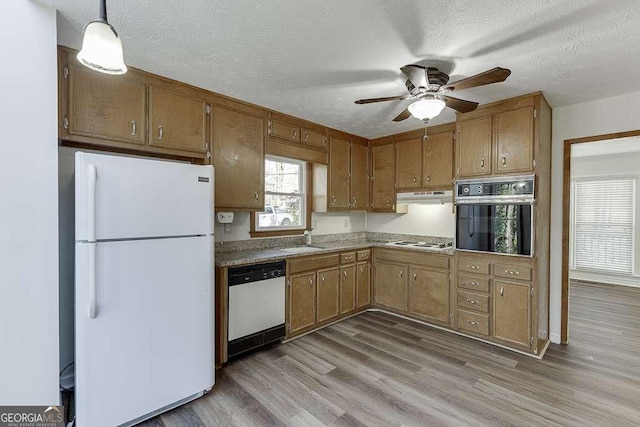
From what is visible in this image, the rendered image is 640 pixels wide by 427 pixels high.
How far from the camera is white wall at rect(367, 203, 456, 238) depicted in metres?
4.02

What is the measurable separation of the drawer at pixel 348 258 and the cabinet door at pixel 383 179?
3.10 ft

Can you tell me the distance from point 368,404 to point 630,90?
3639 millimetres

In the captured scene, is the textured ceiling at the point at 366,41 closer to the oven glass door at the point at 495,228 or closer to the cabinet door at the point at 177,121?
the cabinet door at the point at 177,121

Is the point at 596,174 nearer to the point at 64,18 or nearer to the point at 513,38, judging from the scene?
the point at 513,38

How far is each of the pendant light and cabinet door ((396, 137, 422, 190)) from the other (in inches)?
140

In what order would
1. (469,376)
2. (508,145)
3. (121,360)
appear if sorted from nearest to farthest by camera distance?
(121,360)
(469,376)
(508,145)

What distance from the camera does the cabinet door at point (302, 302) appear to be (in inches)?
126

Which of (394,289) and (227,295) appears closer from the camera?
(227,295)

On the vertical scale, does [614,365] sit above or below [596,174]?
below

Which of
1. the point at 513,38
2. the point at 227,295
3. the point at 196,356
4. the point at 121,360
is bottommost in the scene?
the point at 196,356

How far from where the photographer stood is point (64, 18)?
176 centimetres

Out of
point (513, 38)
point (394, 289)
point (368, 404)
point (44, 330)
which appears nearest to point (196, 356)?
point (44, 330)

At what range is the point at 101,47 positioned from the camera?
1.06m

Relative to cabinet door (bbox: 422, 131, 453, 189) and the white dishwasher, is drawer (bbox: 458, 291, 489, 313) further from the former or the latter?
the white dishwasher
